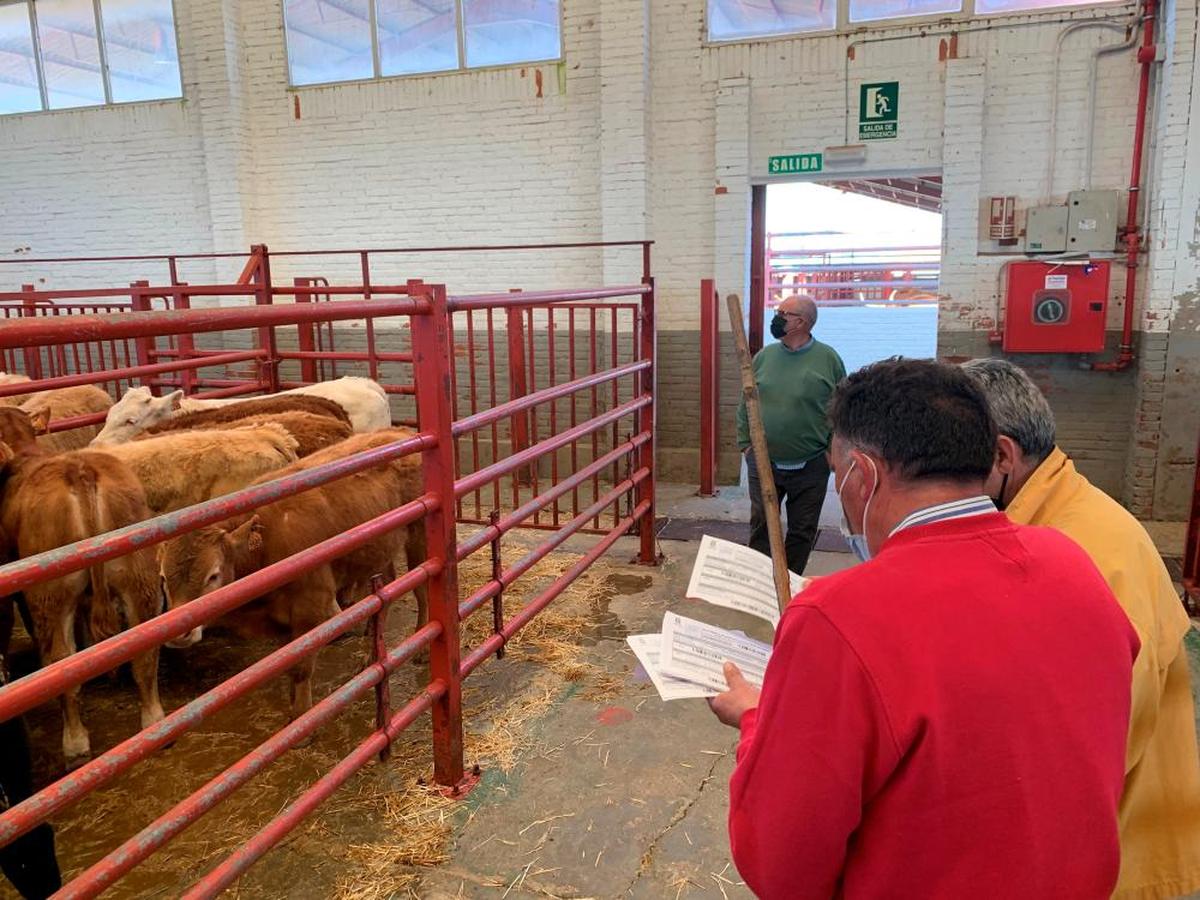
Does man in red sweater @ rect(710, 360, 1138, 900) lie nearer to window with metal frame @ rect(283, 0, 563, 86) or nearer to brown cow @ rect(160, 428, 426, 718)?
brown cow @ rect(160, 428, 426, 718)

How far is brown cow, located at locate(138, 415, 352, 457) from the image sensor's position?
5.00 metres

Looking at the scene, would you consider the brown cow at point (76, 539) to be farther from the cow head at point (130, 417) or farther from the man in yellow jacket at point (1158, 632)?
the man in yellow jacket at point (1158, 632)

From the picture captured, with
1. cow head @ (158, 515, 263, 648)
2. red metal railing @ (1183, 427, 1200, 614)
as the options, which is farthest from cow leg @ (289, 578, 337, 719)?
red metal railing @ (1183, 427, 1200, 614)

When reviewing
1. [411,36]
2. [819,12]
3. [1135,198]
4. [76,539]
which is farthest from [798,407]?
[411,36]

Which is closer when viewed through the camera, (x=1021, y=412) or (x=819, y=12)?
(x=1021, y=412)

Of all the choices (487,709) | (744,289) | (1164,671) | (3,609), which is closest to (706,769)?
(487,709)

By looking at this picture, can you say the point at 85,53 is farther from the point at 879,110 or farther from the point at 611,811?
the point at 611,811

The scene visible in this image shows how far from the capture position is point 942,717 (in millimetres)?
1085

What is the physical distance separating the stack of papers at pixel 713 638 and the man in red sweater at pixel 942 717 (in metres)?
0.46

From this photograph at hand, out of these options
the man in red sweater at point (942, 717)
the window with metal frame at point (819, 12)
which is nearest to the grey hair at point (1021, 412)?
the man in red sweater at point (942, 717)

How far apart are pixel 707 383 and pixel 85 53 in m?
8.18

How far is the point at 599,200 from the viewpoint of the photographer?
8289 millimetres

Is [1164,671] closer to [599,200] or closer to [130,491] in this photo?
[130,491]

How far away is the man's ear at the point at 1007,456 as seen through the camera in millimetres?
1695
